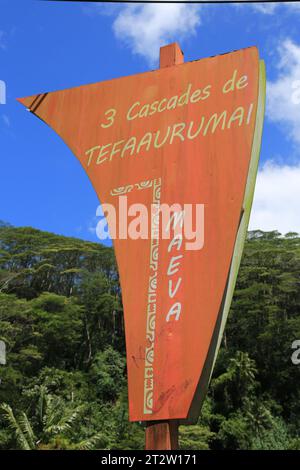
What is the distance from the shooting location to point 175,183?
3527mm

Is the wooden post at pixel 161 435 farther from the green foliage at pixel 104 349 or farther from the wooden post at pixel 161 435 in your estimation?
the green foliage at pixel 104 349

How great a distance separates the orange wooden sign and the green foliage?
→ 31.3 ft

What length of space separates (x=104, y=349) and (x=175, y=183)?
16.3 m

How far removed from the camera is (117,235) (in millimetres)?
3625

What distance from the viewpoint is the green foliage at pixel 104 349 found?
14469 mm

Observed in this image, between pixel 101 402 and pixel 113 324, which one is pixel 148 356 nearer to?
pixel 101 402

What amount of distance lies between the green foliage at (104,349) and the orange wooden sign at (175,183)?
954cm

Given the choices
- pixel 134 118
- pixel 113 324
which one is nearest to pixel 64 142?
pixel 134 118

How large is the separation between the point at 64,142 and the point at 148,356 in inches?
71.0

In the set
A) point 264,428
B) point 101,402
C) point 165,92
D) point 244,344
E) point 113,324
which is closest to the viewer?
point 165,92

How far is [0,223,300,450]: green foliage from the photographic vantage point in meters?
14.5
